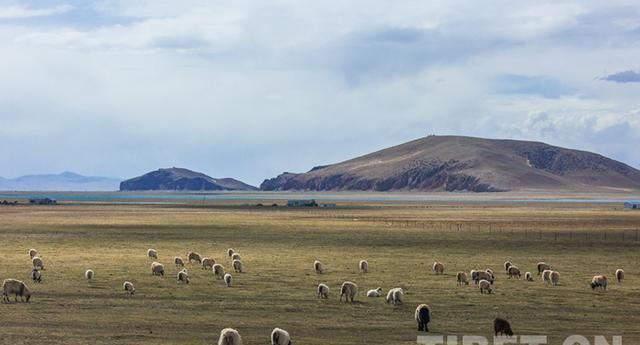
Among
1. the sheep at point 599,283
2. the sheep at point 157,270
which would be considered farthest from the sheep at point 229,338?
the sheep at point 599,283

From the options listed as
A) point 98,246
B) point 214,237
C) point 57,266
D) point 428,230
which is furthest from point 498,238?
point 57,266

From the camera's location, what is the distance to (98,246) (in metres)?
55.1

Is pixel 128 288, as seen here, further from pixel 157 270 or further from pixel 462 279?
pixel 462 279

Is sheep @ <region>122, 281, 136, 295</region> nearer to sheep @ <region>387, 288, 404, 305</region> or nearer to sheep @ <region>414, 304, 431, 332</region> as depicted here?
sheep @ <region>387, 288, 404, 305</region>

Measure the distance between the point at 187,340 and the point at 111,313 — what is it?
5.48 meters

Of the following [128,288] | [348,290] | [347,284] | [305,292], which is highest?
[347,284]

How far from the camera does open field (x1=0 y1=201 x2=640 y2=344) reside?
78.0 ft

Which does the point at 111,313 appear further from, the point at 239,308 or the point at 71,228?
the point at 71,228

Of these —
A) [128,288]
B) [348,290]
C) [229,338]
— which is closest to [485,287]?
[348,290]

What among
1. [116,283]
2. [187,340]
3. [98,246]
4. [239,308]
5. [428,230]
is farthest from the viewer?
[428,230]

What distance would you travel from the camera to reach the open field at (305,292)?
2377 cm

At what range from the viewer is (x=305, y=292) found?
32031 millimetres

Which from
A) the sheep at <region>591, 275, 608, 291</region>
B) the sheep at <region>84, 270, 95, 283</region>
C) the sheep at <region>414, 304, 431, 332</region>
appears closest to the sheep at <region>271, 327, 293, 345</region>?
the sheep at <region>414, 304, 431, 332</region>

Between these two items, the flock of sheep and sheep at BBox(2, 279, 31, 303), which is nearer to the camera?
the flock of sheep
